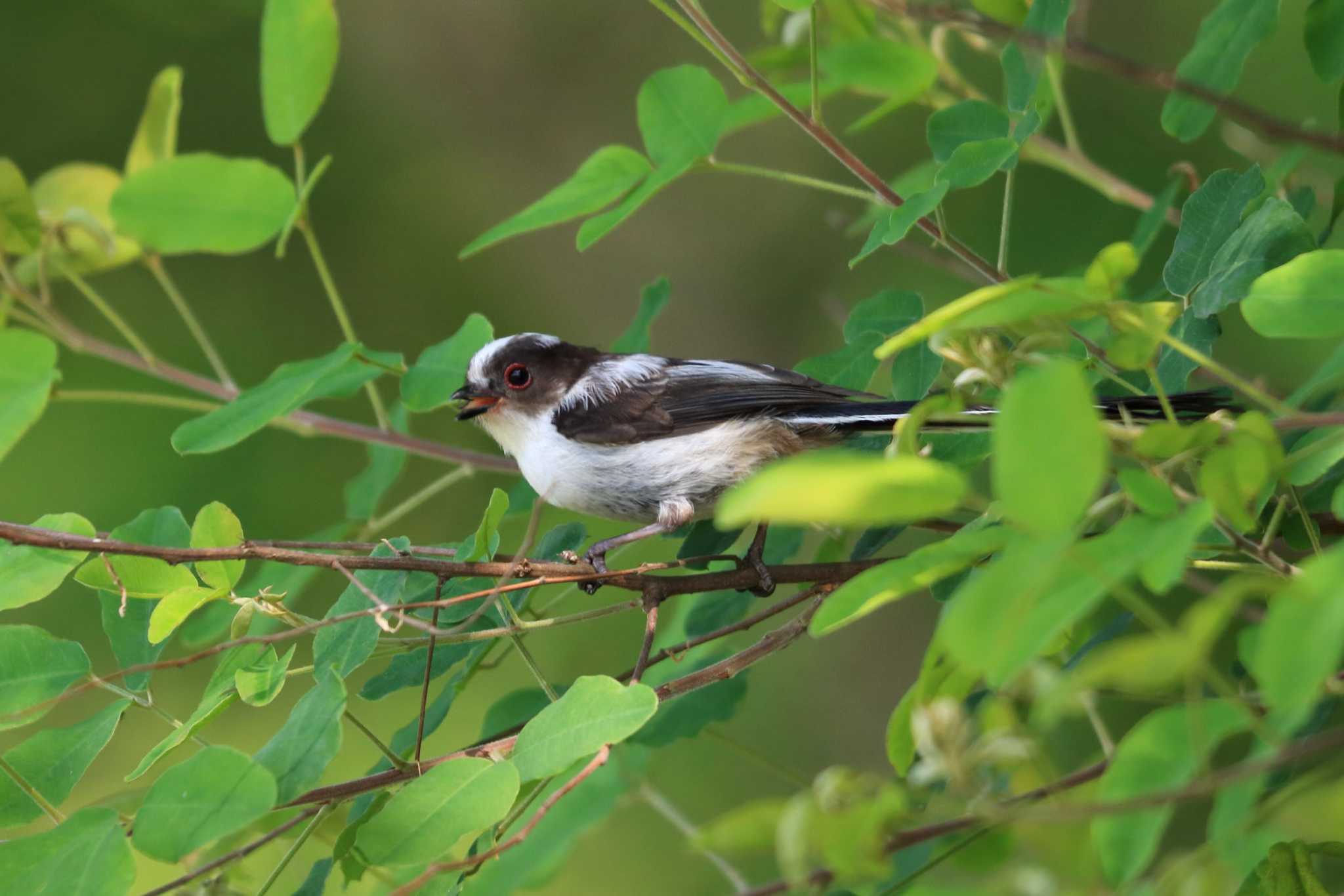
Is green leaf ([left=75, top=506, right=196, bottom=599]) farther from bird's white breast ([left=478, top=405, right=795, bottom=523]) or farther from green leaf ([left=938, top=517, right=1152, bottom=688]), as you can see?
green leaf ([left=938, top=517, right=1152, bottom=688])

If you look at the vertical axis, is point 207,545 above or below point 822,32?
below

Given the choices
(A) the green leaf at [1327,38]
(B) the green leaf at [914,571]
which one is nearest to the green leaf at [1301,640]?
(B) the green leaf at [914,571]

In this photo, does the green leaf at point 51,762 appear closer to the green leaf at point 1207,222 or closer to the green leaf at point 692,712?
the green leaf at point 692,712

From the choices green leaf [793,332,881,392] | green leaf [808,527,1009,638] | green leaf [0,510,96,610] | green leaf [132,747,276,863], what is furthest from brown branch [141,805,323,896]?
green leaf [793,332,881,392]

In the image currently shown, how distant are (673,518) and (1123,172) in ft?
11.0

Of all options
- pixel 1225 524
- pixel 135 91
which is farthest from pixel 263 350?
pixel 1225 524

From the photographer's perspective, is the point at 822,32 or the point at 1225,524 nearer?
the point at 1225,524

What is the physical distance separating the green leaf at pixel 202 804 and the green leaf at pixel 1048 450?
103cm

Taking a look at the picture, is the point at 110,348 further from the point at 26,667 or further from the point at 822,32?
the point at 822,32

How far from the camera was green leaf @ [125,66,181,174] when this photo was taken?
10.3ft

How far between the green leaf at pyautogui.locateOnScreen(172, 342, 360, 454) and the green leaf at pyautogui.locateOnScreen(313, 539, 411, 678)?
0.37 meters

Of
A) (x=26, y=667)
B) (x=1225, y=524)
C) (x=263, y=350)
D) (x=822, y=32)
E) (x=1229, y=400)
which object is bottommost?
(x=263, y=350)

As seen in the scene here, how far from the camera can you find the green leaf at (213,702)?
1.84m

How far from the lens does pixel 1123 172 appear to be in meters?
5.54
